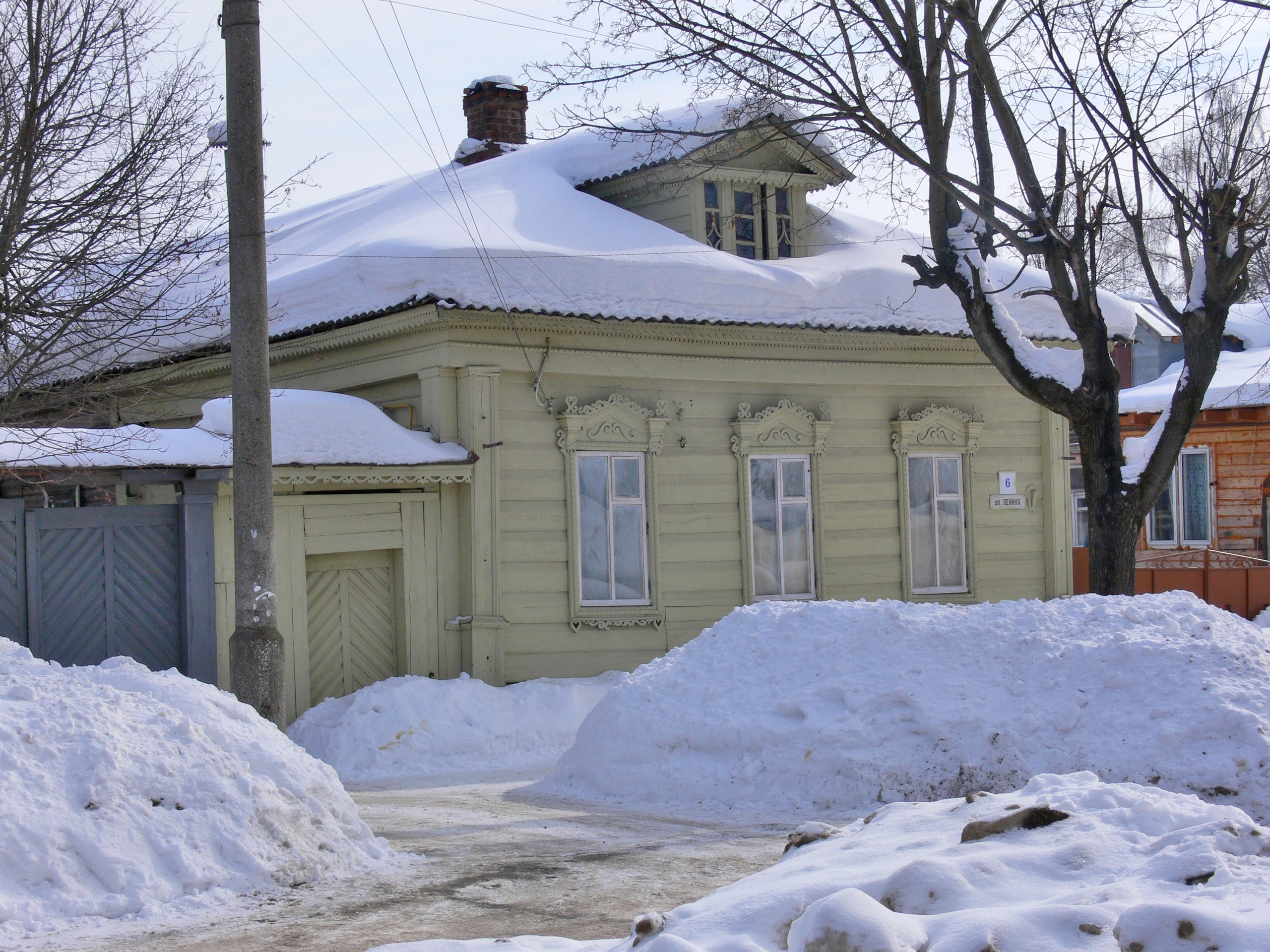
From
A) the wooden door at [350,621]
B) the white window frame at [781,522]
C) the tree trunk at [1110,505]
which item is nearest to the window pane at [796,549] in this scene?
the white window frame at [781,522]

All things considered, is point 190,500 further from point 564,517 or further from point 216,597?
point 564,517

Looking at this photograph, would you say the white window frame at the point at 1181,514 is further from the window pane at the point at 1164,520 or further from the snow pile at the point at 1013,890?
the snow pile at the point at 1013,890

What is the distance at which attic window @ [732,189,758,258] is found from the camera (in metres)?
15.5

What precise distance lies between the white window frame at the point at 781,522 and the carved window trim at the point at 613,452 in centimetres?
114

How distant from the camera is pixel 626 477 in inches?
531

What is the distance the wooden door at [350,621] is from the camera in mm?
11836

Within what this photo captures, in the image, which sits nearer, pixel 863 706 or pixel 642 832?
pixel 642 832

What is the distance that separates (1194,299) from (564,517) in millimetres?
6099

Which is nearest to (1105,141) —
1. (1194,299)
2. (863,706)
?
(1194,299)

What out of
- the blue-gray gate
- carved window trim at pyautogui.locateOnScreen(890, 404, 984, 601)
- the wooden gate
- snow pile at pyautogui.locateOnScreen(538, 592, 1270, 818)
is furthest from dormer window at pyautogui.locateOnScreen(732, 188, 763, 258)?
the wooden gate

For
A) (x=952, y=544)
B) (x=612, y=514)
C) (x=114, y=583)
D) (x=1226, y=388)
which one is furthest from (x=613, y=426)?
(x=1226, y=388)

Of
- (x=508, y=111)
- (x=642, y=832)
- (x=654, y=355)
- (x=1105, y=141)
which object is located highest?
(x=508, y=111)

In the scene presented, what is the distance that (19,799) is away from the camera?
16.6 ft

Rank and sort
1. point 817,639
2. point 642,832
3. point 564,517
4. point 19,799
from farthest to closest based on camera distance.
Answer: point 564,517, point 817,639, point 642,832, point 19,799
